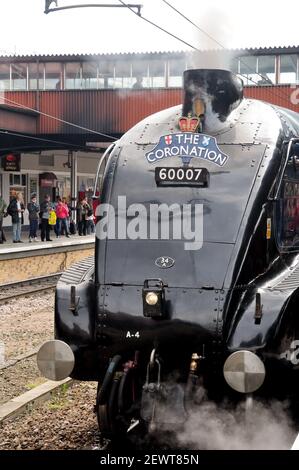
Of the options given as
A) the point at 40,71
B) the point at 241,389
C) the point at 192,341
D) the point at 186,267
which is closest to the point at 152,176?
the point at 186,267

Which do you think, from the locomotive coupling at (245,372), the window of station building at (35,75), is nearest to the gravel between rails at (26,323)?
the locomotive coupling at (245,372)

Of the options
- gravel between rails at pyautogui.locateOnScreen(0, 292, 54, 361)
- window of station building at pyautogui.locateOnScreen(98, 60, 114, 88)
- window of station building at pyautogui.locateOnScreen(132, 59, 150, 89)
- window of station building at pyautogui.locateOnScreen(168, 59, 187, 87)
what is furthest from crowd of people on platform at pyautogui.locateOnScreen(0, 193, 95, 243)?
gravel between rails at pyautogui.locateOnScreen(0, 292, 54, 361)

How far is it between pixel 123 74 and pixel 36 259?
39.3 feet

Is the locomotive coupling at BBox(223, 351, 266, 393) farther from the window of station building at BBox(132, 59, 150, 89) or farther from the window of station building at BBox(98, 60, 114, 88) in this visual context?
the window of station building at BBox(98, 60, 114, 88)

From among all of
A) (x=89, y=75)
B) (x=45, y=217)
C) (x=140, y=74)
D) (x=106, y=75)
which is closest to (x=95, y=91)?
(x=106, y=75)

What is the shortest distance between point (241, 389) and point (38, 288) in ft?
37.3

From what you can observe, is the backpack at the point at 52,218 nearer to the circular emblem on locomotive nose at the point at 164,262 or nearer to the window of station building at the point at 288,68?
the window of station building at the point at 288,68

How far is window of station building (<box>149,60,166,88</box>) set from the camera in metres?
25.9

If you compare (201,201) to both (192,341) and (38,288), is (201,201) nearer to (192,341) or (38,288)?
(192,341)

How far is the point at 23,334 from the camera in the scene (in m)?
10.5

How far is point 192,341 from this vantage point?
201 inches

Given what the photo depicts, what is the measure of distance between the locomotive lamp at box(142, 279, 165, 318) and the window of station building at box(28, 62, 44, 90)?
2428 cm

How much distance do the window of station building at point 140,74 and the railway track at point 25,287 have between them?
1113cm

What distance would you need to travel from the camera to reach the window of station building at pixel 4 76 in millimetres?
28484
